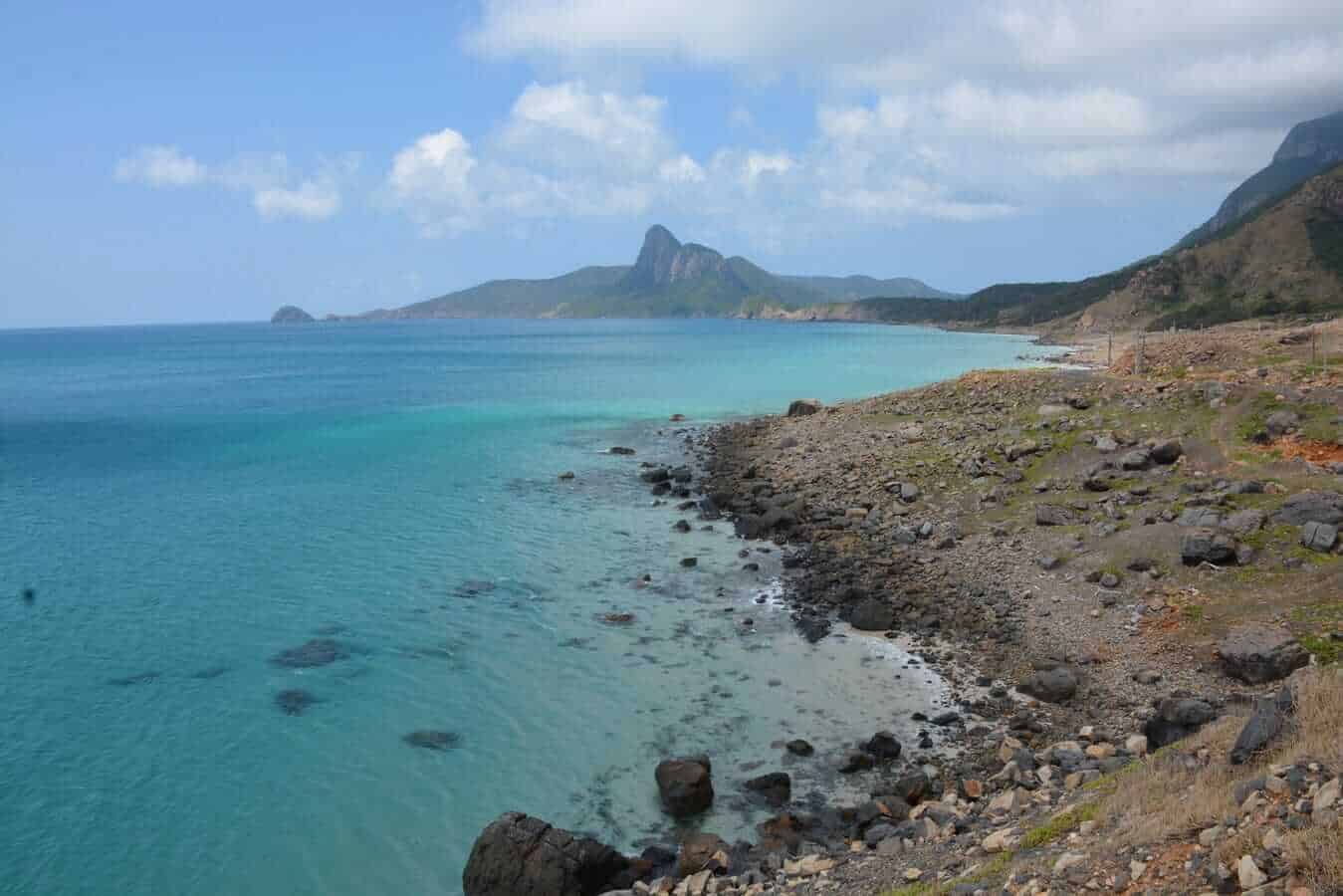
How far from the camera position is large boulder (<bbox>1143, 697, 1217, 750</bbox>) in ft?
57.1

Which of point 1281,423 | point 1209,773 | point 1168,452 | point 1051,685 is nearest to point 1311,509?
point 1168,452

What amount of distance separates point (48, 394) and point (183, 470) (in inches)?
2615

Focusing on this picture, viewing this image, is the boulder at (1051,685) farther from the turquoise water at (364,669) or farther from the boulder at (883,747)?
the boulder at (883,747)

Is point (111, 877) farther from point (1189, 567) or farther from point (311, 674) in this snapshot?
point (1189, 567)

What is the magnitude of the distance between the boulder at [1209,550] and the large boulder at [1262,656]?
4.92 metres

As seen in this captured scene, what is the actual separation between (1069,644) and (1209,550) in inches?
229

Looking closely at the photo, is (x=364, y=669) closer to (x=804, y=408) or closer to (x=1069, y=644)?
(x=1069, y=644)

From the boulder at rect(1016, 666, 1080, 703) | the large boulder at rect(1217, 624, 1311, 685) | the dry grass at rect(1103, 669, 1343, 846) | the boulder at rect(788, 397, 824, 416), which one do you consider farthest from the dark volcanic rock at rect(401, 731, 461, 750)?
the boulder at rect(788, 397, 824, 416)

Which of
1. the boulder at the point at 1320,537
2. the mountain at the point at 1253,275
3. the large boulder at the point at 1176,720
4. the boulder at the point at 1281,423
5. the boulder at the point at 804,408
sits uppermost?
the mountain at the point at 1253,275

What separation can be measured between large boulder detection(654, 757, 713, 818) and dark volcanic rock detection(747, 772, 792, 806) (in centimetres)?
95

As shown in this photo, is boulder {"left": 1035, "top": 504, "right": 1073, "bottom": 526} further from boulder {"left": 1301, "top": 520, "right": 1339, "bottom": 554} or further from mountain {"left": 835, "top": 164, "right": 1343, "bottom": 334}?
mountain {"left": 835, "top": 164, "right": 1343, "bottom": 334}

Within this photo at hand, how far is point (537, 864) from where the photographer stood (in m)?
14.7

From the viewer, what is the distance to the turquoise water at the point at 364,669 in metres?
17.2

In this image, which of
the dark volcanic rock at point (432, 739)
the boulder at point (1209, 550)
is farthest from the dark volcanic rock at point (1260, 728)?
the dark volcanic rock at point (432, 739)
